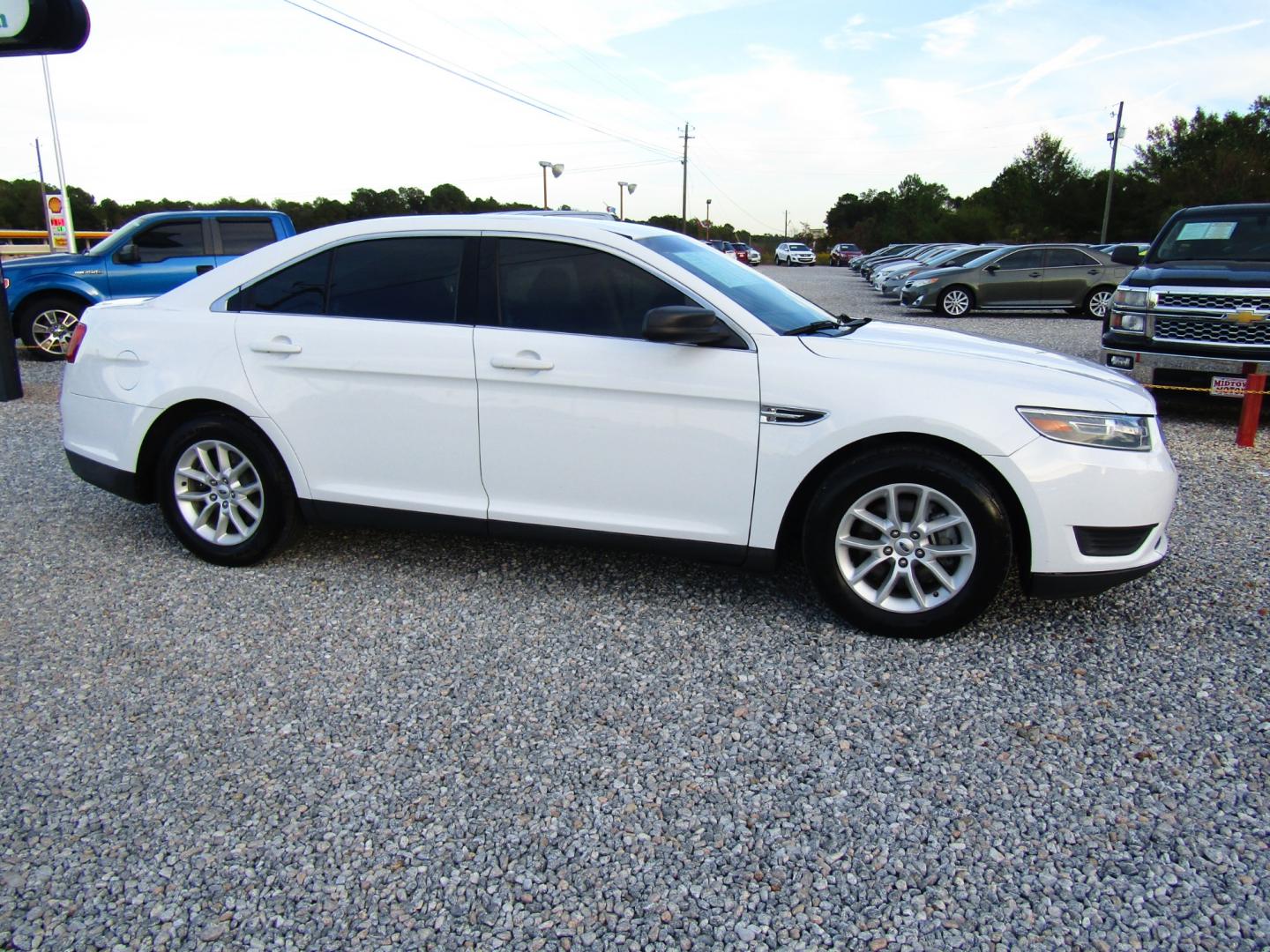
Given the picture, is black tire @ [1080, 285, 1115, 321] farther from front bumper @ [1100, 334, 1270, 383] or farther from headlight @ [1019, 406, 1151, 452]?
headlight @ [1019, 406, 1151, 452]

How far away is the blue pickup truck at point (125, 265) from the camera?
11.0 m

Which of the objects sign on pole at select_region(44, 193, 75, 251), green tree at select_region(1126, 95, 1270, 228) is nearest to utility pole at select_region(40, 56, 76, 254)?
sign on pole at select_region(44, 193, 75, 251)

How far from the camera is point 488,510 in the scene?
4.01m

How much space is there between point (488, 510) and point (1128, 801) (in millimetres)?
2608

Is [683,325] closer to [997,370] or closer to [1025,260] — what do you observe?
[997,370]

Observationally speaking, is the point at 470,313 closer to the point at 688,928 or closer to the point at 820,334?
the point at 820,334

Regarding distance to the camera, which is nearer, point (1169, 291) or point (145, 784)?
point (145, 784)

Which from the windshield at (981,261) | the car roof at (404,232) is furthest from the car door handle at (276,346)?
the windshield at (981,261)

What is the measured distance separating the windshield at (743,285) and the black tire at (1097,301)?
55.4 ft

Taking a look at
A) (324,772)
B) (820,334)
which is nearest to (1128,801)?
(820,334)

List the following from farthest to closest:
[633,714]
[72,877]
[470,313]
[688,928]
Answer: [470,313], [633,714], [72,877], [688,928]

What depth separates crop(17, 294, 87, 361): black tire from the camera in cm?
1109

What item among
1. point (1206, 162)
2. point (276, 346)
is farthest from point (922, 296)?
point (1206, 162)

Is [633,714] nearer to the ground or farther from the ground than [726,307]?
nearer to the ground
